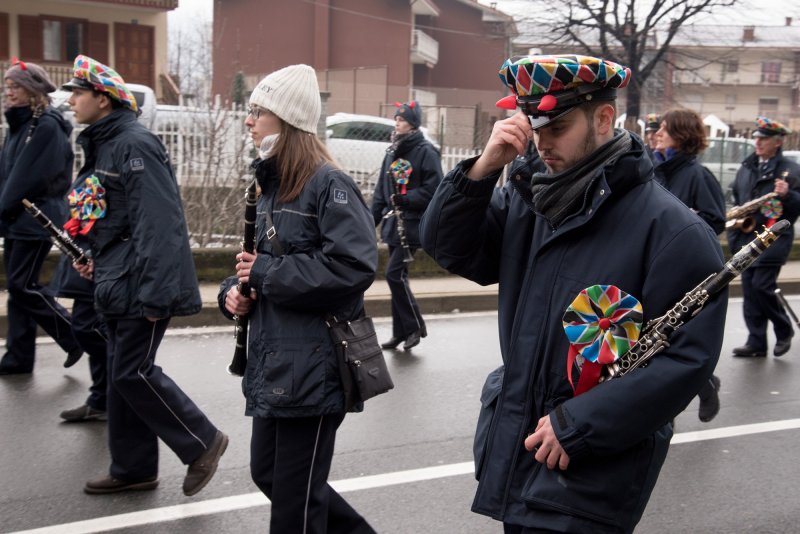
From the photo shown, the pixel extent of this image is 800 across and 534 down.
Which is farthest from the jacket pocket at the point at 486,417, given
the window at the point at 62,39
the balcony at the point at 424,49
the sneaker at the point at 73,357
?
the balcony at the point at 424,49

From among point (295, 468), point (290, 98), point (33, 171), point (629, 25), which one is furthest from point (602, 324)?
point (629, 25)

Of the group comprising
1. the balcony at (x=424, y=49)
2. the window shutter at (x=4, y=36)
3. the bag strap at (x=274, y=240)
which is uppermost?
the balcony at (x=424, y=49)

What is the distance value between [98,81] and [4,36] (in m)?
27.1

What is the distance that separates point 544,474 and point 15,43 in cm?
3029

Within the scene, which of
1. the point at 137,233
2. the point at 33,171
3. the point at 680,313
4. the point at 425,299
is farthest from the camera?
the point at 425,299

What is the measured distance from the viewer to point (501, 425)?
8.05 feet

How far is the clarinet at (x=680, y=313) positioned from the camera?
2213mm

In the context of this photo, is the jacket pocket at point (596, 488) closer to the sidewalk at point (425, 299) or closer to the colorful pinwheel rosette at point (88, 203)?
the colorful pinwheel rosette at point (88, 203)

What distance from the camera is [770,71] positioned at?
→ 67938 mm

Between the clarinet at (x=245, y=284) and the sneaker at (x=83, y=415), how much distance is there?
2.34 meters

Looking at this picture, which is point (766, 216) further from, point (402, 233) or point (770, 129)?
point (402, 233)

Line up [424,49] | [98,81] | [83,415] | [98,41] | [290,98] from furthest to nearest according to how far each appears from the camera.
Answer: [424,49] → [98,41] → [83,415] → [98,81] → [290,98]

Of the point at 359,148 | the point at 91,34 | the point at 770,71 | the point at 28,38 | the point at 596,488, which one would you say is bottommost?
the point at 596,488

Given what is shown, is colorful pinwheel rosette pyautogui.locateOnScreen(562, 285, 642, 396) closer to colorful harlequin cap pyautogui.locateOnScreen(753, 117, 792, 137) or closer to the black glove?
the black glove
